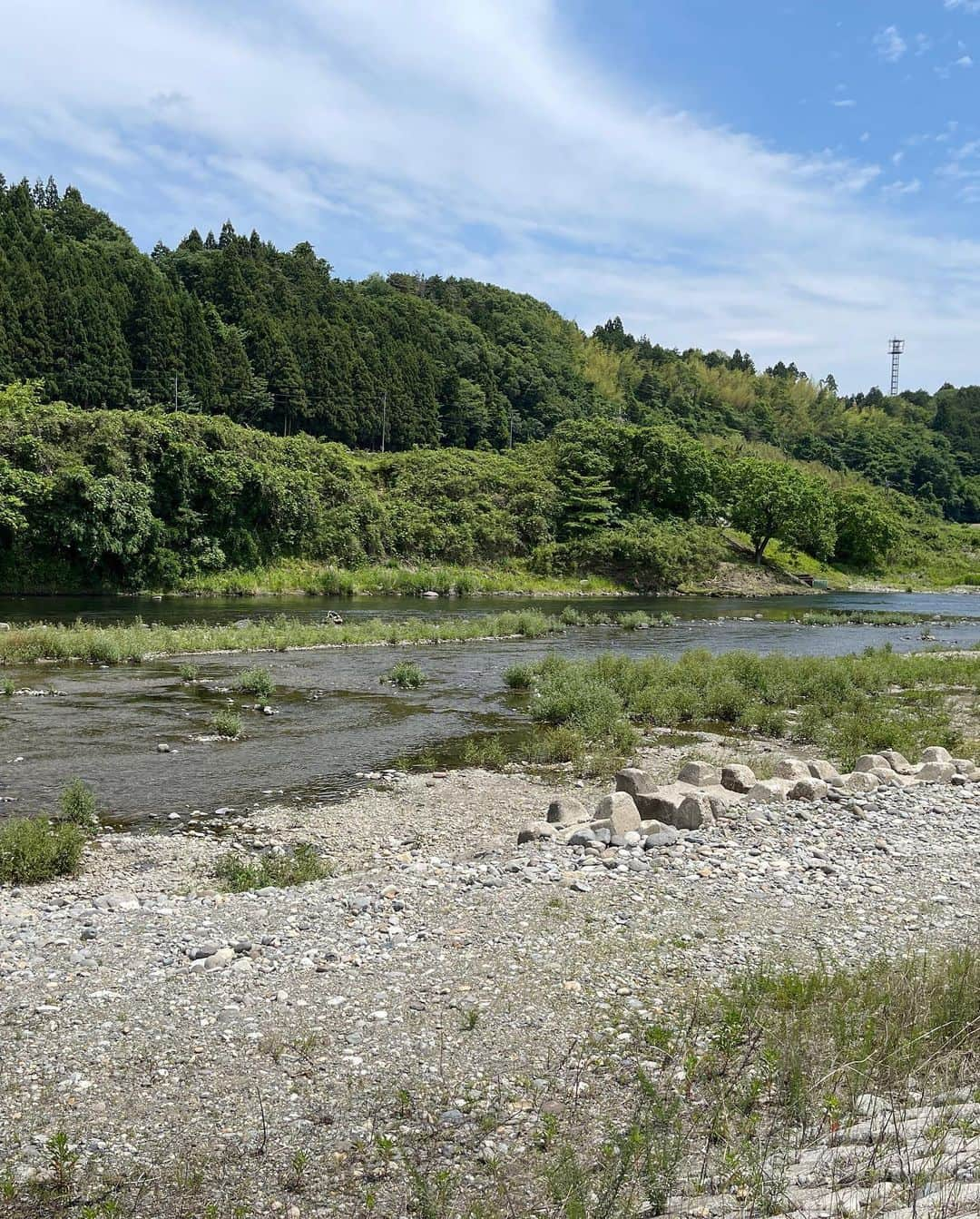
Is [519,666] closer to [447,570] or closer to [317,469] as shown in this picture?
[447,570]

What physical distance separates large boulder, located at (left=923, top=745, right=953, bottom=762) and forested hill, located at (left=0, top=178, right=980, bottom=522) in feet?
261

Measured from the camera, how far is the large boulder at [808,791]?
1319cm

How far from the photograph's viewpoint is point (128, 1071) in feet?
20.6

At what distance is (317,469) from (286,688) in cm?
5203

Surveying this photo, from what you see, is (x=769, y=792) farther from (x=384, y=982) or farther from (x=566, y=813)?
(x=384, y=982)

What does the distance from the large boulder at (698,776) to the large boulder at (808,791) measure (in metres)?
1.41

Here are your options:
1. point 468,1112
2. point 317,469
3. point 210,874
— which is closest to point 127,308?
point 317,469

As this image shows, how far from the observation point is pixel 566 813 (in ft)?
42.2

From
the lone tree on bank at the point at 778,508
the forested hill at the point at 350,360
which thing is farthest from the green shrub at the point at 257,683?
the lone tree on bank at the point at 778,508

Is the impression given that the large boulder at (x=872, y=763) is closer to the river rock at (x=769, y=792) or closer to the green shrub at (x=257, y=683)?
the river rock at (x=769, y=792)

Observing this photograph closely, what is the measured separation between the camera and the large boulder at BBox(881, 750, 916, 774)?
606 inches

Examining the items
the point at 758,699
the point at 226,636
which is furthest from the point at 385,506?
the point at 758,699

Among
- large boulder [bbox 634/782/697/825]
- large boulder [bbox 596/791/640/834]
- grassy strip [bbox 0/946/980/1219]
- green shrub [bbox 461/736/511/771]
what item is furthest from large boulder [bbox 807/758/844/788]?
grassy strip [bbox 0/946/980/1219]

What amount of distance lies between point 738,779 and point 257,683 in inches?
569
